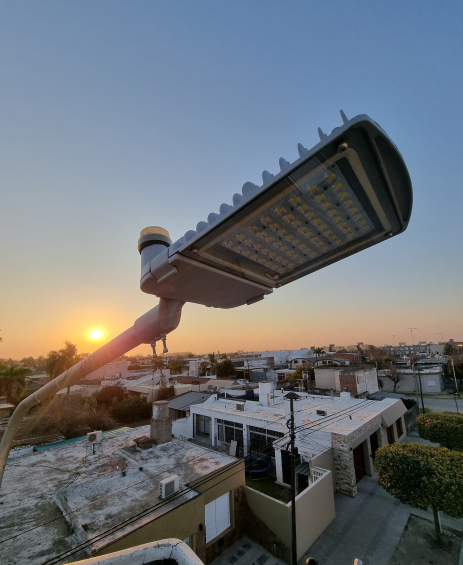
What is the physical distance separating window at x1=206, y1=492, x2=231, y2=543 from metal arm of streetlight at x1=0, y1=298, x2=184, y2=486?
23.7ft

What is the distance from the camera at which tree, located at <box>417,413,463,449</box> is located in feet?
51.6

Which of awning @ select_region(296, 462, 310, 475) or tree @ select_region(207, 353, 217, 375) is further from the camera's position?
tree @ select_region(207, 353, 217, 375)

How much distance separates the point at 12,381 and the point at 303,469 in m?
28.1

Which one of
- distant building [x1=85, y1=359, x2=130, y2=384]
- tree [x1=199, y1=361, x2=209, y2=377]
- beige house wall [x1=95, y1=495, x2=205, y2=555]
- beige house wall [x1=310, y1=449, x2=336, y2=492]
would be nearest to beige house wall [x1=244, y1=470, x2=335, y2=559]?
beige house wall [x1=310, y1=449, x2=336, y2=492]

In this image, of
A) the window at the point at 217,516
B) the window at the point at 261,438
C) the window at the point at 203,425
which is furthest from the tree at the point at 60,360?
the window at the point at 217,516

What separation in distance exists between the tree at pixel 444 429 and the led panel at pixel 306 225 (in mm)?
19850

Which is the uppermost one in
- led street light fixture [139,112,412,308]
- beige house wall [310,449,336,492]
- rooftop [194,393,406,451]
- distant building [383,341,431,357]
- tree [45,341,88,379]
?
led street light fixture [139,112,412,308]

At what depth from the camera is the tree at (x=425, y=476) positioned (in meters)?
9.66

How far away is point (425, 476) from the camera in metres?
10.2

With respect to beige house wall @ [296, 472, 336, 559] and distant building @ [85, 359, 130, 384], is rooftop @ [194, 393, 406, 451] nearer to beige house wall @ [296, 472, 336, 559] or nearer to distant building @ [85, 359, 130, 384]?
beige house wall @ [296, 472, 336, 559]

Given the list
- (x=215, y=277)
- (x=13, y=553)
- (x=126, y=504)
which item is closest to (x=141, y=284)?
(x=215, y=277)

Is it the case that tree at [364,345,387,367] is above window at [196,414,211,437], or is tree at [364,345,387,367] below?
below

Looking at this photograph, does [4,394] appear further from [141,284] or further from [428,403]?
[428,403]

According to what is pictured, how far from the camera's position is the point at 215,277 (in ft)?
9.56
